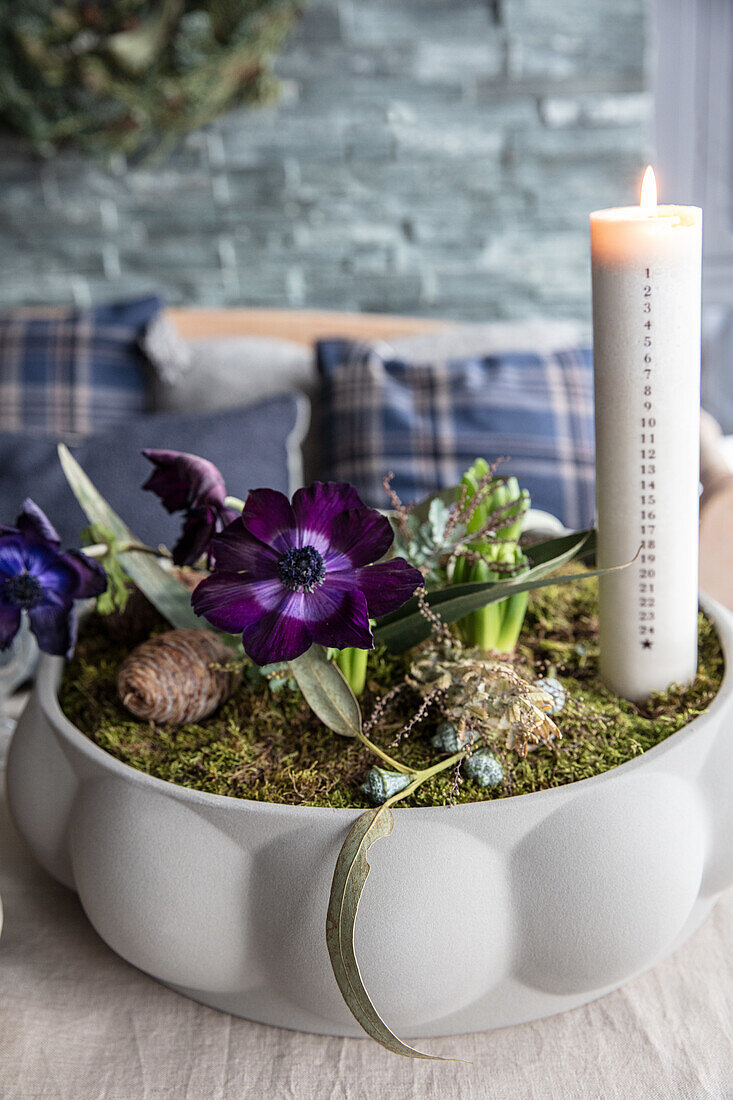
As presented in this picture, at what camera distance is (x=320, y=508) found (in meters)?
0.45

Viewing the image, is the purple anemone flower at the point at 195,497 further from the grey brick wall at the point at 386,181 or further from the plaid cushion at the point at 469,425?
the grey brick wall at the point at 386,181

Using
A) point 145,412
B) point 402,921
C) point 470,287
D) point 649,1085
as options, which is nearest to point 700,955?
point 649,1085

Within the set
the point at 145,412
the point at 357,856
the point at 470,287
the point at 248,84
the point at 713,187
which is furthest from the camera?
the point at 713,187

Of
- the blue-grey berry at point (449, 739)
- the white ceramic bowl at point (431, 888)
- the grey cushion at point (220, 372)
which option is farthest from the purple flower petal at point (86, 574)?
the grey cushion at point (220, 372)

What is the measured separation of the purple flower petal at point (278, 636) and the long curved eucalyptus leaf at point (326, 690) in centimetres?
3

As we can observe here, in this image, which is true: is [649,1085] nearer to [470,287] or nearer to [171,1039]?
[171,1039]

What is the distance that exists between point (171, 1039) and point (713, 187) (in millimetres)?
2904

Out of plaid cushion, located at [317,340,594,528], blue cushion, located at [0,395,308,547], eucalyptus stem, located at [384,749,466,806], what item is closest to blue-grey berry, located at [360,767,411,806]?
eucalyptus stem, located at [384,749,466,806]

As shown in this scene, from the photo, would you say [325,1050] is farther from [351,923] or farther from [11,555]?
[11,555]

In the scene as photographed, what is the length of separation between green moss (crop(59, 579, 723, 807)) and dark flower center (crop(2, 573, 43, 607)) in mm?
83

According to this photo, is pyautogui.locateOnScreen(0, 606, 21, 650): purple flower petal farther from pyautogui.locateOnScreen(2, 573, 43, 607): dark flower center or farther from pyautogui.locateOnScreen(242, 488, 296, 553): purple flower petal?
pyautogui.locateOnScreen(242, 488, 296, 553): purple flower petal

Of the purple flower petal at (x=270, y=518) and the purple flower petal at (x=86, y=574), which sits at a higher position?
the purple flower petal at (x=270, y=518)

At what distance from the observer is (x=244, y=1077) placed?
0.46 m

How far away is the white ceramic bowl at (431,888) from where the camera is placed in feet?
1.38
